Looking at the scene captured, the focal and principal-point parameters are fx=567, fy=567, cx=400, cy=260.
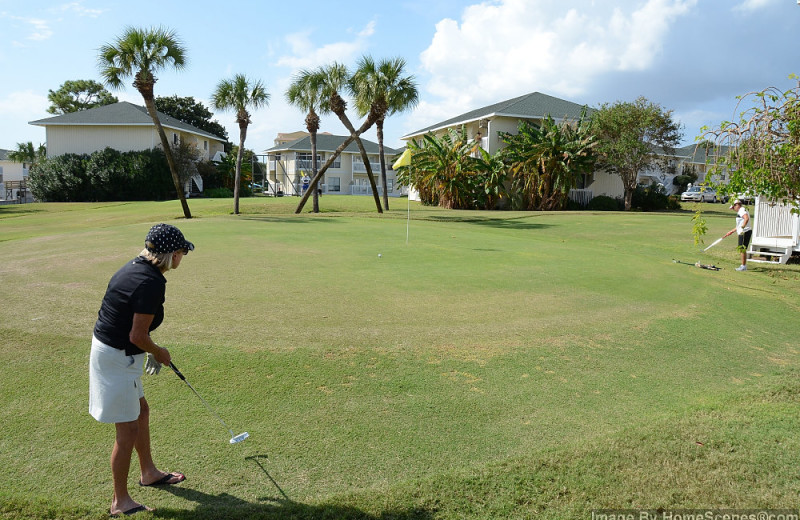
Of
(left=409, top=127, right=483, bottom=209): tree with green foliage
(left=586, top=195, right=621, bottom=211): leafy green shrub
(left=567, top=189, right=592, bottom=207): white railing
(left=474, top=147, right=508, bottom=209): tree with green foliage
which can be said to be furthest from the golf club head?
(left=567, top=189, right=592, bottom=207): white railing

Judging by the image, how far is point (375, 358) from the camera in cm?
719

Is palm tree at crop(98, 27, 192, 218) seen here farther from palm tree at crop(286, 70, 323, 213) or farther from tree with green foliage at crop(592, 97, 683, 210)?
tree with green foliage at crop(592, 97, 683, 210)

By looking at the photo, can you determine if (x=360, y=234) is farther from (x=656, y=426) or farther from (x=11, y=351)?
(x=656, y=426)

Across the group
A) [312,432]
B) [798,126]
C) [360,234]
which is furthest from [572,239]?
[312,432]

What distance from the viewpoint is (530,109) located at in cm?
4903

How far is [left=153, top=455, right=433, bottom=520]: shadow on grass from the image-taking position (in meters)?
4.04

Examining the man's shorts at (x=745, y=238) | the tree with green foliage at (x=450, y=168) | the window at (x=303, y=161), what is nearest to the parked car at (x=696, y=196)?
the tree with green foliage at (x=450, y=168)

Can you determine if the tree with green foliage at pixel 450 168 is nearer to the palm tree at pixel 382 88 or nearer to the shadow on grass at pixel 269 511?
the palm tree at pixel 382 88

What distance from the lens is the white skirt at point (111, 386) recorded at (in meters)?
4.06

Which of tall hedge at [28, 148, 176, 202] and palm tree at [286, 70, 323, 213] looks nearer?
palm tree at [286, 70, 323, 213]

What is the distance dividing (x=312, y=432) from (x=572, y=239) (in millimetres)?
20963

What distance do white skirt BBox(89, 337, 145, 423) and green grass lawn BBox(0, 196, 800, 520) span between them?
0.71 meters

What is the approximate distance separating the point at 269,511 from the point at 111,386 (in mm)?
1450

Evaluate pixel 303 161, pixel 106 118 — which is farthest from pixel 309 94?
pixel 303 161
